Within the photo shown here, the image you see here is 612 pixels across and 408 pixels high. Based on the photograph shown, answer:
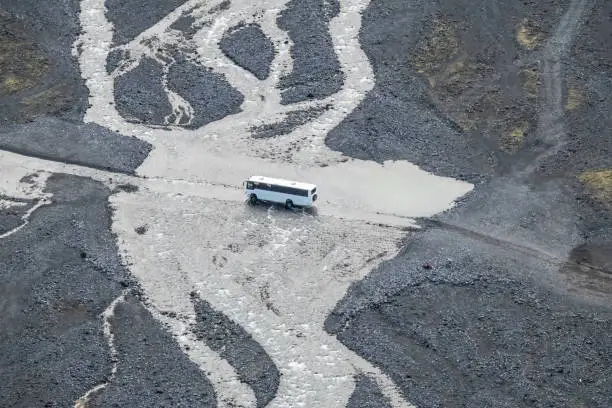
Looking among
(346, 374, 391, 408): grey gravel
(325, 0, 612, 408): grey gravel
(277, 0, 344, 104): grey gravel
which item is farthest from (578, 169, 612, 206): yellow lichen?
(346, 374, 391, 408): grey gravel

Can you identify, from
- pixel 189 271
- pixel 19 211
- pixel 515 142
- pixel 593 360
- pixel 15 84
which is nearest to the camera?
pixel 593 360

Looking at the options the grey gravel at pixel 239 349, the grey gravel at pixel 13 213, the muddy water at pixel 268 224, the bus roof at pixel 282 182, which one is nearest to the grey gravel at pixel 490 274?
the muddy water at pixel 268 224

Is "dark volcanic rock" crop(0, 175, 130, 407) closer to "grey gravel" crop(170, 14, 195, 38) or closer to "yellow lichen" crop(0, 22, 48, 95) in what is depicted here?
"yellow lichen" crop(0, 22, 48, 95)

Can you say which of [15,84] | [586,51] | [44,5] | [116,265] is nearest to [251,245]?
[116,265]

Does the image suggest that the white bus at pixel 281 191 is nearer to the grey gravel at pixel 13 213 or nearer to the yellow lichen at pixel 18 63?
the grey gravel at pixel 13 213

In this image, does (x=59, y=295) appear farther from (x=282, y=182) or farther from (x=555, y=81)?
(x=555, y=81)

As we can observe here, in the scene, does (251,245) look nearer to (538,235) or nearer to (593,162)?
(538,235)

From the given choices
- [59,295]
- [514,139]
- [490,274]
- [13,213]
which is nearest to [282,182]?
[490,274]
